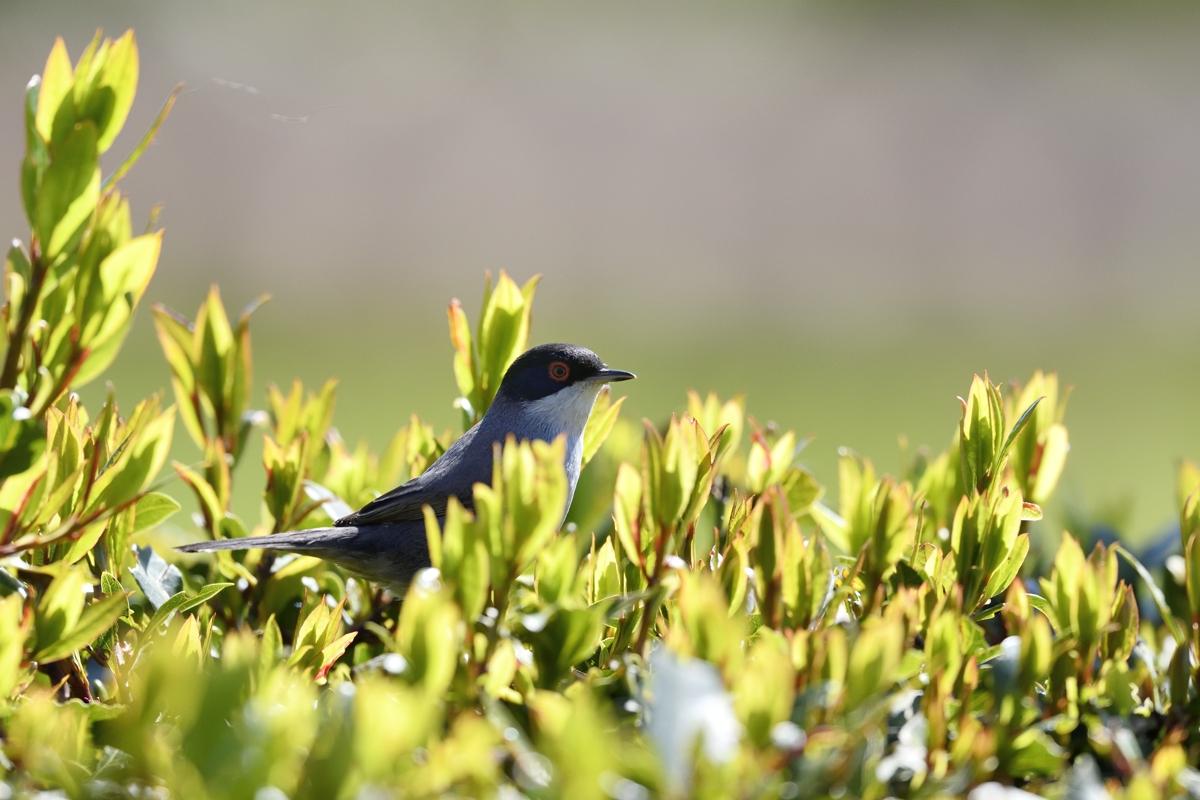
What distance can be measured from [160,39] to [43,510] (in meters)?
19.1

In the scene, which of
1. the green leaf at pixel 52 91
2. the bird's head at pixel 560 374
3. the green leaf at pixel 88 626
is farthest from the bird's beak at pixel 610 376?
the green leaf at pixel 88 626

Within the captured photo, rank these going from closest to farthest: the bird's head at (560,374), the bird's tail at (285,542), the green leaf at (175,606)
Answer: the green leaf at (175,606)
the bird's tail at (285,542)
the bird's head at (560,374)

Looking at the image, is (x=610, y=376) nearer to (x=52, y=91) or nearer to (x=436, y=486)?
(x=436, y=486)

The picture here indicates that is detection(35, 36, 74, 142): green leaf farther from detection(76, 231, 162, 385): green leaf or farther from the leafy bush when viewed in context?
detection(76, 231, 162, 385): green leaf

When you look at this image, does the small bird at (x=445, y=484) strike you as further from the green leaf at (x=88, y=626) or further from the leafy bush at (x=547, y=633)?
the green leaf at (x=88, y=626)

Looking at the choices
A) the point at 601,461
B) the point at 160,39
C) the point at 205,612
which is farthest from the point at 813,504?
the point at 160,39

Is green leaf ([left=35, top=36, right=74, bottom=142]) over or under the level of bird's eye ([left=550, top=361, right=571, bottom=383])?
over

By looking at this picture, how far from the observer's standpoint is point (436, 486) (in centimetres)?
255

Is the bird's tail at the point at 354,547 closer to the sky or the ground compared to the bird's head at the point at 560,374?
closer to the ground

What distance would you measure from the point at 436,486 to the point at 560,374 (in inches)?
28.3

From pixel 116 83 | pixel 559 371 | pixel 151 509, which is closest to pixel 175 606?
pixel 151 509

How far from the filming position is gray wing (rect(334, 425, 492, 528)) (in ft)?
8.07

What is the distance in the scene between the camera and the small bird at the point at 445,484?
2344 mm

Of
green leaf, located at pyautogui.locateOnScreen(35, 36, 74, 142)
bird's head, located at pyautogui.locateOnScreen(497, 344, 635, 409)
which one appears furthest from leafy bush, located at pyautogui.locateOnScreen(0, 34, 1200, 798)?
bird's head, located at pyautogui.locateOnScreen(497, 344, 635, 409)
